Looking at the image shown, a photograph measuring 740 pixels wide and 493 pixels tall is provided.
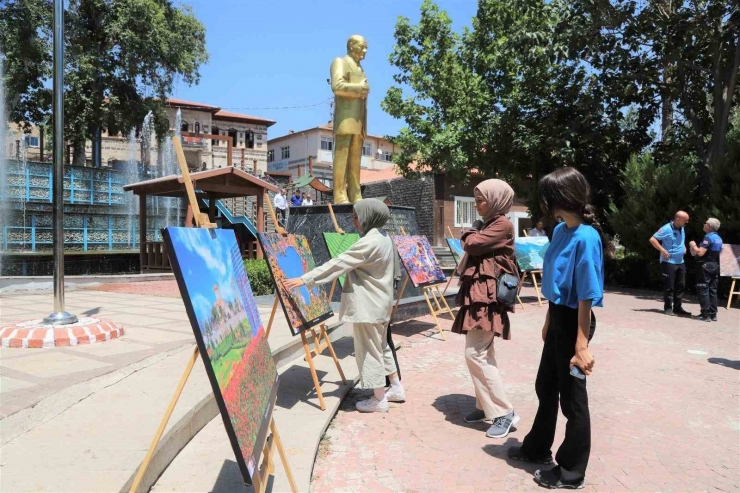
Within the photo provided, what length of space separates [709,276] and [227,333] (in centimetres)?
993

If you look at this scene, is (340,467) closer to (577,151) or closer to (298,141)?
(577,151)

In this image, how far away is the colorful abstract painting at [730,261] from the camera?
11047mm

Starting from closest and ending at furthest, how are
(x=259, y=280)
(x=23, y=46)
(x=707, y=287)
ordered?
(x=707, y=287)
(x=259, y=280)
(x=23, y=46)

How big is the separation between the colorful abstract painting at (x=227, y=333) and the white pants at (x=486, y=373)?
1.63m

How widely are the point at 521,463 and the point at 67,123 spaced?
25.3 m

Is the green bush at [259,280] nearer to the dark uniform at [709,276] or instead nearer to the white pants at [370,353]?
the white pants at [370,353]

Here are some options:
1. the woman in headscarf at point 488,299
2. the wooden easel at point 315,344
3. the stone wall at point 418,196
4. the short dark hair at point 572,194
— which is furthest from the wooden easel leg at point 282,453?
the stone wall at point 418,196

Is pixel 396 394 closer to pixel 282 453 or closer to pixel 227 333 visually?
pixel 282 453

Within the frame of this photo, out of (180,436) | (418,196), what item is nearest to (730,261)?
(180,436)

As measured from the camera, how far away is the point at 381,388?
4195mm

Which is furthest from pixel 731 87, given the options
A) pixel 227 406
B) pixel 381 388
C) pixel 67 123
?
pixel 67 123

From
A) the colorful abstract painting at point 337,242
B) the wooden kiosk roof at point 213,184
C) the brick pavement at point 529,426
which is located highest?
the wooden kiosk roof at point 213,184

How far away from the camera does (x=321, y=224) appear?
9.21 metres

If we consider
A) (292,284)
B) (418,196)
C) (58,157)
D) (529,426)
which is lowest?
(529,426)
